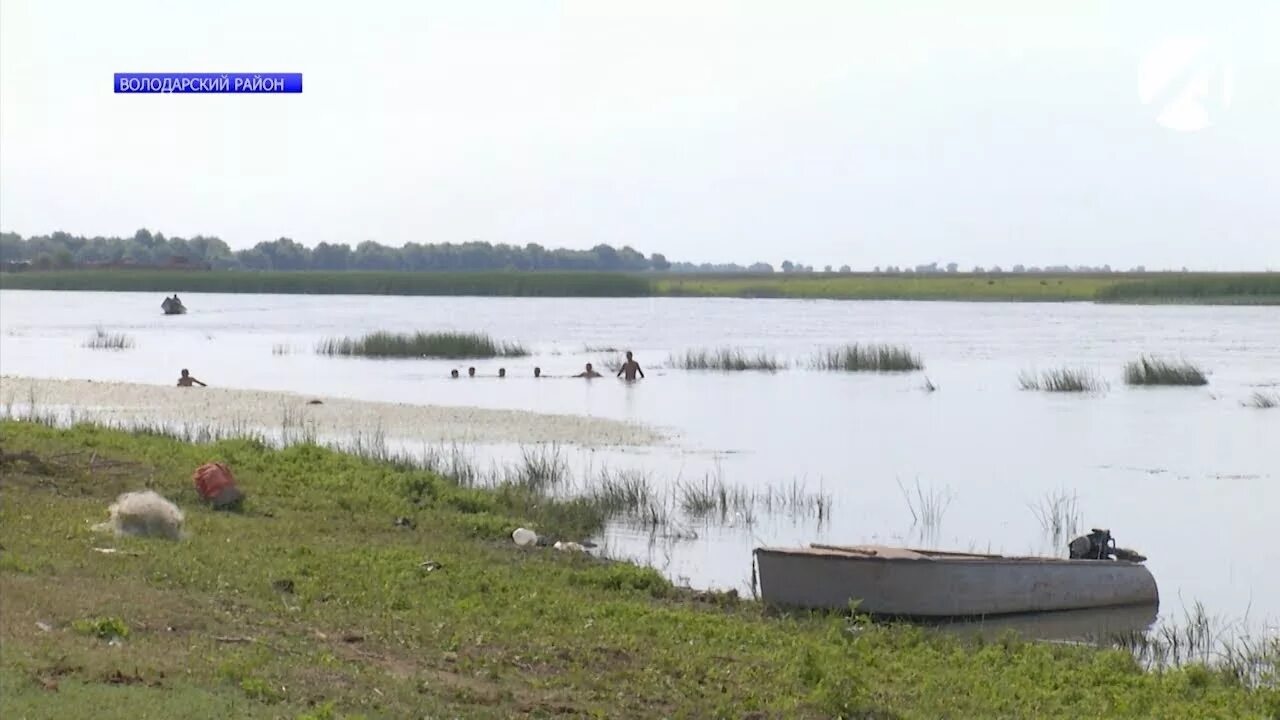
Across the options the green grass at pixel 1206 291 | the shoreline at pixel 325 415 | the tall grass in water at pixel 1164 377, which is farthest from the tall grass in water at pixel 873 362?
the green grass at pixel 1206 291

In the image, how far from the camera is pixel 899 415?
39.1 m

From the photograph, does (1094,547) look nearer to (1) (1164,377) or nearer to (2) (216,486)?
(2) (216,486)

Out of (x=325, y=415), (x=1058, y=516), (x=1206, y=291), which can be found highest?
(x=1206, y=291)

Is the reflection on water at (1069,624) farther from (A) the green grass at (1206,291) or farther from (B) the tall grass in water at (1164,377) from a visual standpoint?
(A) the green grass at (1206,291)

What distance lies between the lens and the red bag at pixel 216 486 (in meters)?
16.2

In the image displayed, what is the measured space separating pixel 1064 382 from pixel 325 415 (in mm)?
22380

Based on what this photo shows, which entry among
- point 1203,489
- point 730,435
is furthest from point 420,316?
point 1203,489

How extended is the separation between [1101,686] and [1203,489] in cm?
1664

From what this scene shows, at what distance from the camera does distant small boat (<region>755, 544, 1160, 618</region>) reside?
47.2 feet

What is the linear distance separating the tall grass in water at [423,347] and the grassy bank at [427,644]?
124 feet

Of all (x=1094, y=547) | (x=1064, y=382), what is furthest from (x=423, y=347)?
(x=1094, y=547)

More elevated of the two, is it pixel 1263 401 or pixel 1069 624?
pixel 1069 624

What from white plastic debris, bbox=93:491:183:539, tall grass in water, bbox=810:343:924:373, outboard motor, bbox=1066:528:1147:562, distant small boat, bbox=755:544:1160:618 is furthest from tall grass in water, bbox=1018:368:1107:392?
white plastic debris, bbox=93:491:183:539

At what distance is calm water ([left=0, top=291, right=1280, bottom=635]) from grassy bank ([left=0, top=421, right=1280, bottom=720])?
394cm
